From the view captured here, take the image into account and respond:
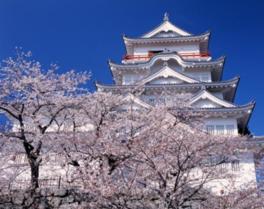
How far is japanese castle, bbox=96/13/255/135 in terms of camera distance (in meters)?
20.2

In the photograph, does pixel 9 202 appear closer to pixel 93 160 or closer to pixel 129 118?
pixel 93 160

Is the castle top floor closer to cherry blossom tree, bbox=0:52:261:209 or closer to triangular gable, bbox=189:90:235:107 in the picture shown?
triangular gable, bbox=189:90:235:107

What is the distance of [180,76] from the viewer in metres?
22.7

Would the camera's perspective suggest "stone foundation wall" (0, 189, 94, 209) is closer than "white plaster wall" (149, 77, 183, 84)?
Yes

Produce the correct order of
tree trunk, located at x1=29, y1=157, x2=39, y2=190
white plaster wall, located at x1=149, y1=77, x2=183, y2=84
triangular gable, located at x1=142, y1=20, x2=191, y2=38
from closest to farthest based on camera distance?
tree trunk, located at x1=29, y1=157, x2=39, y2=190, white plaster wall, located at x1=149, y1=77, x2=183, y2=84, triangular gable, located at x1=142, y1=20, x2=191, y2=38

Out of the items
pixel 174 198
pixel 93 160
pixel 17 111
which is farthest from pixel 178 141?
pixel 17 111

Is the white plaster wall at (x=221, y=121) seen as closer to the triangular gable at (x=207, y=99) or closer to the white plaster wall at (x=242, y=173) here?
the triangular gable at (x=207, y=99)

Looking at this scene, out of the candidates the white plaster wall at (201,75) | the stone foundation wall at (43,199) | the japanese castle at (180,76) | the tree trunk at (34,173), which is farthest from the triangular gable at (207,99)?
the tree trunk at (34,173)

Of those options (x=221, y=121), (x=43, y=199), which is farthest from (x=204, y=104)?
(x=43, y=199)

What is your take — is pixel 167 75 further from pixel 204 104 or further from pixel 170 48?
pixel 170 48

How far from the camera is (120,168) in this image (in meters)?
10.1

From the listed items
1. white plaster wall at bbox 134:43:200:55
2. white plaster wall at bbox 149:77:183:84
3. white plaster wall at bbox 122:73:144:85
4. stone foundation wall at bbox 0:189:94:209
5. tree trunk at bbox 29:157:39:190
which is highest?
white plaster wall at bbox 134:43:200:55

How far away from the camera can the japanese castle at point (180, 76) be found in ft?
66.3

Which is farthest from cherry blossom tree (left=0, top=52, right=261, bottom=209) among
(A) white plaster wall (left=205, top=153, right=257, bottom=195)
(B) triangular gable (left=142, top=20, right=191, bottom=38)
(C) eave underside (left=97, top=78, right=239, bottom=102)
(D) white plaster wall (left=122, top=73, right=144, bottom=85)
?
(B) triangular gable (left=142, top=20, right=191, bottom=38)
